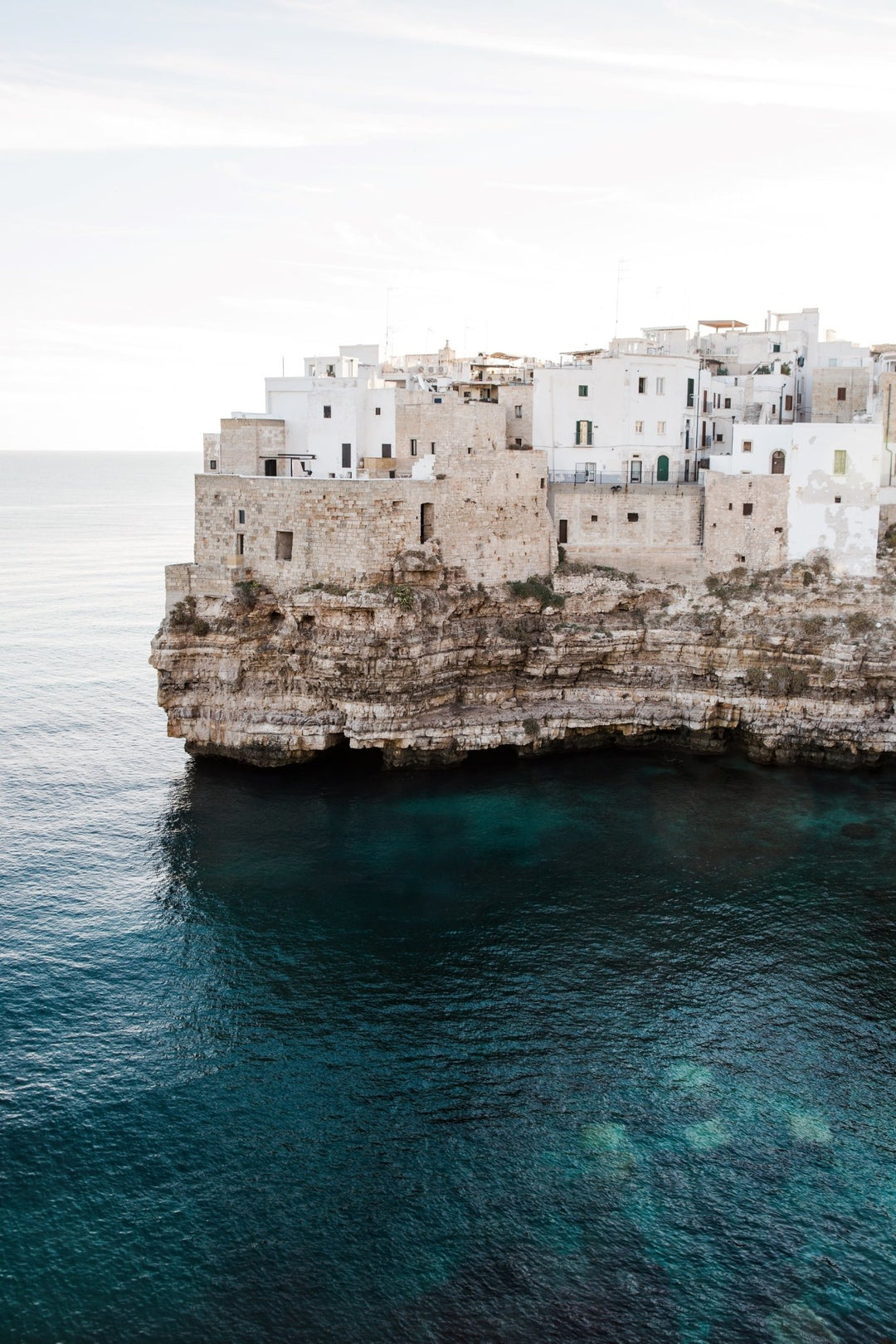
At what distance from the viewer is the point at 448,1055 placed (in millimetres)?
25844

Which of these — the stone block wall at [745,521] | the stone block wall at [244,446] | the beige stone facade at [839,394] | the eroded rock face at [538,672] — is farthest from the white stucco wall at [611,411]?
the stone block wall at [244,446]

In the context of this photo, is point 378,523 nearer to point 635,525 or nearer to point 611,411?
point 635,525

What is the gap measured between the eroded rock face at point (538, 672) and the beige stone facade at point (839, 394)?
13.6m

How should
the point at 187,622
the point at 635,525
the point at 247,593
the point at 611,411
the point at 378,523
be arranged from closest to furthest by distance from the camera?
the point at 378,523 < the point at 247,593 < the point at 187,622 < the point at 635,525 < the point at 611,411

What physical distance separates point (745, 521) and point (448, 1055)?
Result: 1074 inches

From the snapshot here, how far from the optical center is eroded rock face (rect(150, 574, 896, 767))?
42375 millimetres

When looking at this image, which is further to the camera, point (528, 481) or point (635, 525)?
point (635, 525)

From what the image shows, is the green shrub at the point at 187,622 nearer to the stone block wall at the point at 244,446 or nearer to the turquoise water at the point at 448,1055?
the turquoise water at the point at 448,1055

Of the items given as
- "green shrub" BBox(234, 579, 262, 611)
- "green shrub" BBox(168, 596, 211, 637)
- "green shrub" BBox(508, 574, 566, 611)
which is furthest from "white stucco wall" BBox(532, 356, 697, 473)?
"green shrub" BBox(168, 596, 211, 637)

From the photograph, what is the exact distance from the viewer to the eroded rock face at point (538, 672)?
42.4 m

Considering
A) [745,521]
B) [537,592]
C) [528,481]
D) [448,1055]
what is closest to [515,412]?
[528,481]

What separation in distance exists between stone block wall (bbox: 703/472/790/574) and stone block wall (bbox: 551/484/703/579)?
29.5 inches

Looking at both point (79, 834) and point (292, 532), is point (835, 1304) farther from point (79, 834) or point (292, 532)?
point (292, 532)

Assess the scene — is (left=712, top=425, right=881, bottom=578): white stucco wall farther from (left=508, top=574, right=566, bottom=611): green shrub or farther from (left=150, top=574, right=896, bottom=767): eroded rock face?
(left=508, top=574, right=566, bottom=611): green shrub
